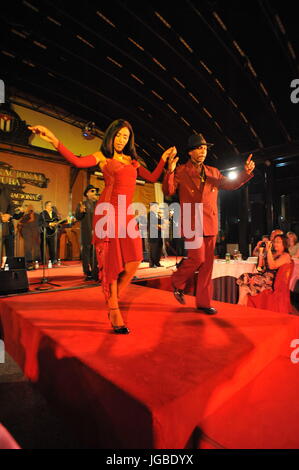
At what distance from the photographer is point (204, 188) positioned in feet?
8.48

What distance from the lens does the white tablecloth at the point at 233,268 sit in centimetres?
453

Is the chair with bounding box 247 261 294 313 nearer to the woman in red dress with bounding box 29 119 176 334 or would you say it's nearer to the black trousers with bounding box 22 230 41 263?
the woman in red dress with bounding box 29 119 176 334

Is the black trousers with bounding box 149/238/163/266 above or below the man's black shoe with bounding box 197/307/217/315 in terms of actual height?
above

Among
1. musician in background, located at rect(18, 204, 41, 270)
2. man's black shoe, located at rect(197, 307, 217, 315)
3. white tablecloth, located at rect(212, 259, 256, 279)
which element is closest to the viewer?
man's black shoe, located at rect(197, 307, 217, 315)

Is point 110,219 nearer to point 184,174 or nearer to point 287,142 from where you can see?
point 184,174

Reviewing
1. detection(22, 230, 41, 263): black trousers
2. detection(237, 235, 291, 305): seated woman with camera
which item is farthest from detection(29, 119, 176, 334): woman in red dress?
detection(22, 230, 41, 263): black trousers

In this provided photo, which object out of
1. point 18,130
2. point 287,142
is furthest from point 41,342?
point 287,142

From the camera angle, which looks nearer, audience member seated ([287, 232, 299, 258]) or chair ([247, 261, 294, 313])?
chair ([247, 261, 294, 313])

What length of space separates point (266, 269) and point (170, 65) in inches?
277

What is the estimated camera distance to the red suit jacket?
2.54 metres

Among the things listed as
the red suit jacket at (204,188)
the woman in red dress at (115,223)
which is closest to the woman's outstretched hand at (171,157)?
the red suit jacket at (204,188)

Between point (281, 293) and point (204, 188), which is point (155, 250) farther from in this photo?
point (204, 188)

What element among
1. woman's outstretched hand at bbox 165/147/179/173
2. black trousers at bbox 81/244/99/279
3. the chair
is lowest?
the chair
